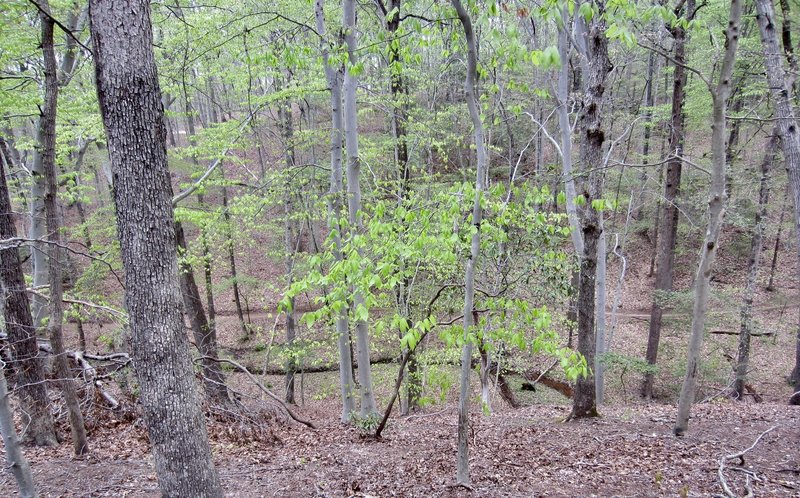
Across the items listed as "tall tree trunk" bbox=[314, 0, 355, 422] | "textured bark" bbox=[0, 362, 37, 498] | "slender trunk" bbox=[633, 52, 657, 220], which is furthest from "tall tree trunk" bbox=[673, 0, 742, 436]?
"textured bark" bbox=[0, 362, 37, 498]

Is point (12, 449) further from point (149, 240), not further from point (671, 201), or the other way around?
point (671, 201)

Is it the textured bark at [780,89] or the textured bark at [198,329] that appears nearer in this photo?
the textured bark at [780,89]

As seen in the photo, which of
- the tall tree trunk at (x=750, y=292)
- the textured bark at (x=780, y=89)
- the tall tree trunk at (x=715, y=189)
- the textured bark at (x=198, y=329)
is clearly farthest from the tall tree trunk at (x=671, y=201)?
the textured bark at (x=198, y=329)

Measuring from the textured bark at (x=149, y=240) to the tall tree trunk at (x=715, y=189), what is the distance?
18.5 feet

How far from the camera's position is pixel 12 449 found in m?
3.84

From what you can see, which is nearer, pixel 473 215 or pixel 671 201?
pixel 473 215

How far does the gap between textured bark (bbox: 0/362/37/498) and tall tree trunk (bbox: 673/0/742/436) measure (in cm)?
730

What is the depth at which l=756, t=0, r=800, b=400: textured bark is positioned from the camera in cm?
618

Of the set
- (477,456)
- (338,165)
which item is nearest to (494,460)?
(477,456)

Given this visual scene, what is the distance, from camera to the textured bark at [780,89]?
6.18m

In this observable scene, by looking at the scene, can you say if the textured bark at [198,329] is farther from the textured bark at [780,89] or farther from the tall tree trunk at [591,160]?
the textured bark at [780,89]

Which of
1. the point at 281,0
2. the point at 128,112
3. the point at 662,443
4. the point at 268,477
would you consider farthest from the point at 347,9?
the point at 662,443

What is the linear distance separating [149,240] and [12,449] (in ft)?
8.23

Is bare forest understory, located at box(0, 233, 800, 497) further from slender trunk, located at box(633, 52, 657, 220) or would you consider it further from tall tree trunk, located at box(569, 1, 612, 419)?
slender trunk, located at box(633, 52, 657, 220)
